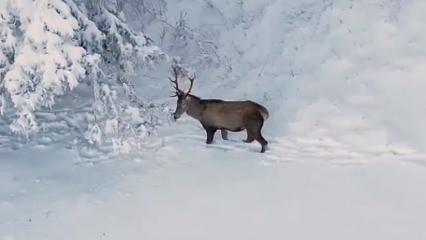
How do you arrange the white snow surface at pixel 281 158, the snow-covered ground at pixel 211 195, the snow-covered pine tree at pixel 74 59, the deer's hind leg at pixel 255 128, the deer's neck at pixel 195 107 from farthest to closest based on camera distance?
the deer's neck at pixel 195 107 → the deer's hind leg at pixel 255 128 → the snow-covered pine tree at pixel 74 59 → the white snow surface at pixel 281 158 → the snow-covered ground at pixel 211 195

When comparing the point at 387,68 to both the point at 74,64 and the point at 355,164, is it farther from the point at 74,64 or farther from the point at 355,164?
the point at 74,64

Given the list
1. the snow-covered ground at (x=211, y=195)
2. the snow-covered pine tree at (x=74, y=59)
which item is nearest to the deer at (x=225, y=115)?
the snow-covered ground at (x=211, y=195)

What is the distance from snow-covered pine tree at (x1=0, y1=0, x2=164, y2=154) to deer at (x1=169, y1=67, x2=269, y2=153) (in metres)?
0.63

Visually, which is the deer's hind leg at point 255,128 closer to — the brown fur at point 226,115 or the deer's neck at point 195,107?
the brown fur at point 226,115

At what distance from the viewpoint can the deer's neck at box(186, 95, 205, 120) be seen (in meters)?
11.7

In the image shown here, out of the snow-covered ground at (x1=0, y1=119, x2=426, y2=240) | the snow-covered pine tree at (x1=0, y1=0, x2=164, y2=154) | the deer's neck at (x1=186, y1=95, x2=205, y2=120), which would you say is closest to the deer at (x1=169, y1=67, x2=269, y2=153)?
the deer's neck at (x1=186, y1=95, x2=205, y2=120)

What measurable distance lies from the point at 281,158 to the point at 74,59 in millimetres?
3103

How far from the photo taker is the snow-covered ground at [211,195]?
345 inches

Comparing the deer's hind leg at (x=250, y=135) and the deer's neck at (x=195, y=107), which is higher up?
the deer's neck at (x=195, y=107)

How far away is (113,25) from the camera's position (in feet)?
36.2

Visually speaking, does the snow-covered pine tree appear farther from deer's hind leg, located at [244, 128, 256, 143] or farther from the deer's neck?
deer's hind leg, located at [244, 128, 256, 143]

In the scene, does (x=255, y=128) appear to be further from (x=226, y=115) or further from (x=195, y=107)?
(x=195, y=107)

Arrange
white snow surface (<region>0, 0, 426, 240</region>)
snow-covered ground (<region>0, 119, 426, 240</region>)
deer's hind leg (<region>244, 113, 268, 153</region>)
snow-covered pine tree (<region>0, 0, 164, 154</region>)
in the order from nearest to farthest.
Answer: snow-covered ground (<region>0, 119, 426, 240</region>)
white snow surface (<region>0, 0, 426, 240</region>)
snow-covered pine tree (<region>0, 0, 164, 154</region>)
deer's hind leg (<region>244, 113, 268, 153</region>)

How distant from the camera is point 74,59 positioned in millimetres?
9875
